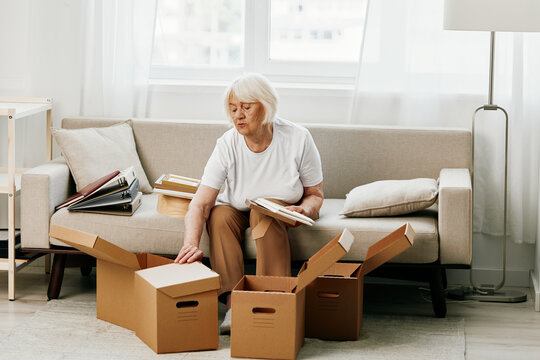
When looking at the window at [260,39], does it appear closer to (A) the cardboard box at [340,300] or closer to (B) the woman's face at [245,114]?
(B) the woman's face at [245,114]

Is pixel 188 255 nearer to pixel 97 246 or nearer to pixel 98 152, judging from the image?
pixel 97 246

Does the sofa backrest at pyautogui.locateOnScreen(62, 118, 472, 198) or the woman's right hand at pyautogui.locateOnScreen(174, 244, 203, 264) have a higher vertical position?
the sofa backrest at pyautogui.locateOnScreen(62, 118, 472, 198)

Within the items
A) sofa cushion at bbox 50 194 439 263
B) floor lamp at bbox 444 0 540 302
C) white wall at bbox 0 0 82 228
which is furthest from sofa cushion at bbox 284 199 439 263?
white wall at bbox 0 0 82 228

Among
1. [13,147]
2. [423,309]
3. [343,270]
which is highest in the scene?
[13,147]

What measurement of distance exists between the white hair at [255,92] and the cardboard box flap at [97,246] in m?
0.69

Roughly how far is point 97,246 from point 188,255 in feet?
1.07

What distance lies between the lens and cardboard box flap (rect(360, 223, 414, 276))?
2876 millimetres

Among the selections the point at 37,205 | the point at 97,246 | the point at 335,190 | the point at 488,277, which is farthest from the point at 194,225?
the point at 488,277

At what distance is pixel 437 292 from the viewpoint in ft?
10.6

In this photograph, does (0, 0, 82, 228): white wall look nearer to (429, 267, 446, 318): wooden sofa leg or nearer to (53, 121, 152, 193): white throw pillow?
(53, 121, 152, 193): white throw pillow

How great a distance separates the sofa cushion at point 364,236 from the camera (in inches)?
122

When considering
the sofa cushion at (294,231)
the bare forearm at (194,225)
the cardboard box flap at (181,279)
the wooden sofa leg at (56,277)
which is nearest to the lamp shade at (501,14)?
the sofa cushion at (294,231)

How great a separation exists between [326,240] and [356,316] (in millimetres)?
347

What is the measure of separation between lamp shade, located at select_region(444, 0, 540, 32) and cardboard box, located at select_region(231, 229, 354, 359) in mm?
1092
